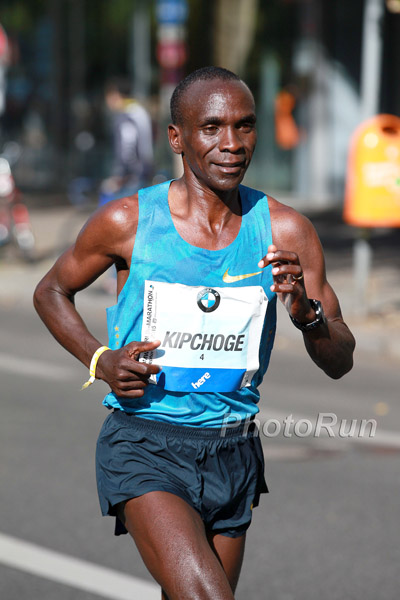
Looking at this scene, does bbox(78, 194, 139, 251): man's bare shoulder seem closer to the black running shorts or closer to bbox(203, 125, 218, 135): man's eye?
bbox(203, 125, 218, 135): man's eye

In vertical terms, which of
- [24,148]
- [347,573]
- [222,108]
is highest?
[222,108]

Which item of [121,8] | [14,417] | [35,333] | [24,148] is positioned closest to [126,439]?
[14,417]

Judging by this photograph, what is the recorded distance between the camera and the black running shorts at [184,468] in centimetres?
306

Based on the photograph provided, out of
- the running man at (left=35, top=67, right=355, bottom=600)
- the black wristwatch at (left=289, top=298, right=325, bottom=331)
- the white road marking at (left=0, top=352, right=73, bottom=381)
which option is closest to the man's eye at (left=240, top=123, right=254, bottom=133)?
the running man at (left=35, top=67, right=355, bottom=600)

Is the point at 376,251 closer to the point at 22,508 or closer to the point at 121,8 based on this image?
the point at 22,508

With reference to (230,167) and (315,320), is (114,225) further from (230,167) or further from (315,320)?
(315,320)

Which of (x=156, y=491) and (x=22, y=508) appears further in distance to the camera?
(x=22, y=508)

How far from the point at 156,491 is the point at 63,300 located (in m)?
0.66

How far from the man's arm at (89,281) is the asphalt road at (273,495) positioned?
162 centimetres

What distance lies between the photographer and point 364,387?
319 inches

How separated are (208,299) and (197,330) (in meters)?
0.10

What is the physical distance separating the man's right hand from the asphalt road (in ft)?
5.74

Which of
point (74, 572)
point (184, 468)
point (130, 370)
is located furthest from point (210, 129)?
point (74, 572)

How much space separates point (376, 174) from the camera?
988 centimetres
